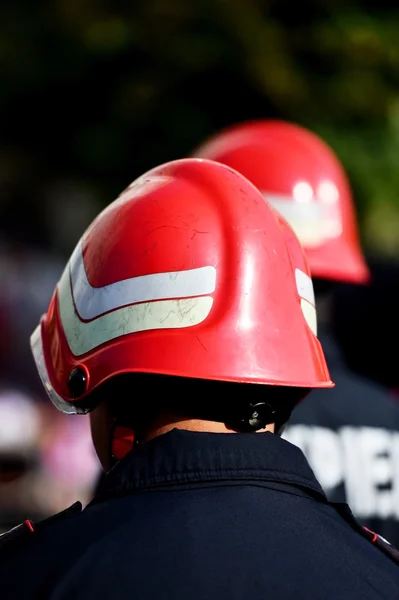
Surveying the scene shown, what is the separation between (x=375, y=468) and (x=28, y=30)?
7.95m

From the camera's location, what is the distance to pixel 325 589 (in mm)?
1688

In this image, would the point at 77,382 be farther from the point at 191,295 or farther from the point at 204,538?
the point at 204,538

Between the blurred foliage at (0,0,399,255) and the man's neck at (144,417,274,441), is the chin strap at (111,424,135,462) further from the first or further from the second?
the blurred foliage at (0,0,399,255)

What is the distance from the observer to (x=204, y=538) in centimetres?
170

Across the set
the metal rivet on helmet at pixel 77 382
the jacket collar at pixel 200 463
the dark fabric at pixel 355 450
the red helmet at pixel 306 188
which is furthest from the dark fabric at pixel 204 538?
the red helmet at pixel 306 188

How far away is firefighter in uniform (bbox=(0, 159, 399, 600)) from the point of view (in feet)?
5.54

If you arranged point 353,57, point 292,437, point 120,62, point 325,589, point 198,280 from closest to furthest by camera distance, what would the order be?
1. point 325,589
2. point 198,280
3. point 292,437
4. point 353,57
5. point 120,62

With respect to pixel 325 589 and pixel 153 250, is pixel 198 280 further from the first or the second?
pixel 325 589

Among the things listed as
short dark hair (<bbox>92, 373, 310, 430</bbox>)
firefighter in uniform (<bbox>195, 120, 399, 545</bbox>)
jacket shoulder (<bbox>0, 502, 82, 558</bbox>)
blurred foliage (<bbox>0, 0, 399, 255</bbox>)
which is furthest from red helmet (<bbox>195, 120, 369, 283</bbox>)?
blurred foliage (<bbox>0, 0, 399, 255</bbox>)

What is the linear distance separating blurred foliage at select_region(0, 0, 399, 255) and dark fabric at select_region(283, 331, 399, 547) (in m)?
6.49

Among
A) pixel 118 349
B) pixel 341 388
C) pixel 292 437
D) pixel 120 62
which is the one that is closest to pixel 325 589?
pixel 118 349

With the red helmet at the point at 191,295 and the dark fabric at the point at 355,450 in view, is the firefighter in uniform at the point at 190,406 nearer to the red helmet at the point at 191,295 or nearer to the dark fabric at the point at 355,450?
the red helmet at the point at 191,295

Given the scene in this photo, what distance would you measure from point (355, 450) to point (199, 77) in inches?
287

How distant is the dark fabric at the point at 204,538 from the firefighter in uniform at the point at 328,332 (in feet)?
4.51
